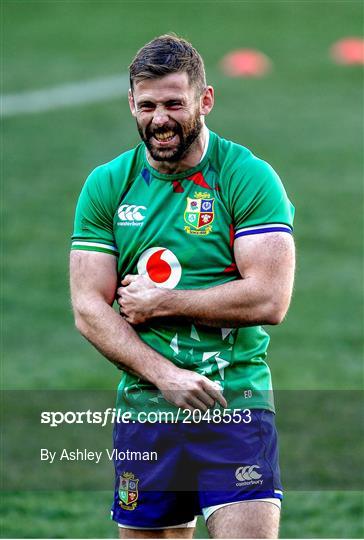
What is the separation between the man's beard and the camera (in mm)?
5969

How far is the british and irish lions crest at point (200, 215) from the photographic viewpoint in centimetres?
610

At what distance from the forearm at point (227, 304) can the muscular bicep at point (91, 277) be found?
0.29 meters

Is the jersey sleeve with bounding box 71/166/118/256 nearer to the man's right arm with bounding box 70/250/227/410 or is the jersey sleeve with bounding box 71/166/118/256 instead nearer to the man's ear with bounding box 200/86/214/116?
the man's right arm with bounding box 70/250/227/410

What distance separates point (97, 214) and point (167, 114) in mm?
603

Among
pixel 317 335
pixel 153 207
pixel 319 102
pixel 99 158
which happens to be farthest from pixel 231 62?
pixel 153 207

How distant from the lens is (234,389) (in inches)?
245

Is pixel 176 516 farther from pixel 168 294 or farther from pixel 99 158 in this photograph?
pixel 99 158

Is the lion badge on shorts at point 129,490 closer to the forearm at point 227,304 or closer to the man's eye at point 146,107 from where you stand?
the forearm at point 227,304

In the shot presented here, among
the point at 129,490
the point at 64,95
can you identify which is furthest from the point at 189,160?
the point at 64,95

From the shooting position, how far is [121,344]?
611 centimetres

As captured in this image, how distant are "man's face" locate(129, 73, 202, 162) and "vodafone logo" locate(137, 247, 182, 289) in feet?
1.44

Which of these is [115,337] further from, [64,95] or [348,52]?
[348,52]

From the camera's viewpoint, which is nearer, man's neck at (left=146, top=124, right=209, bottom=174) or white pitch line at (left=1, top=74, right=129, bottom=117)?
man's neck at (left=146, top=124, right=209, bottom=174)

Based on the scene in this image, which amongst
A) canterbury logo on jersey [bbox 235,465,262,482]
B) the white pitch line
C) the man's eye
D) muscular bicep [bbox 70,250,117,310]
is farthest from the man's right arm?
the white pitch line
